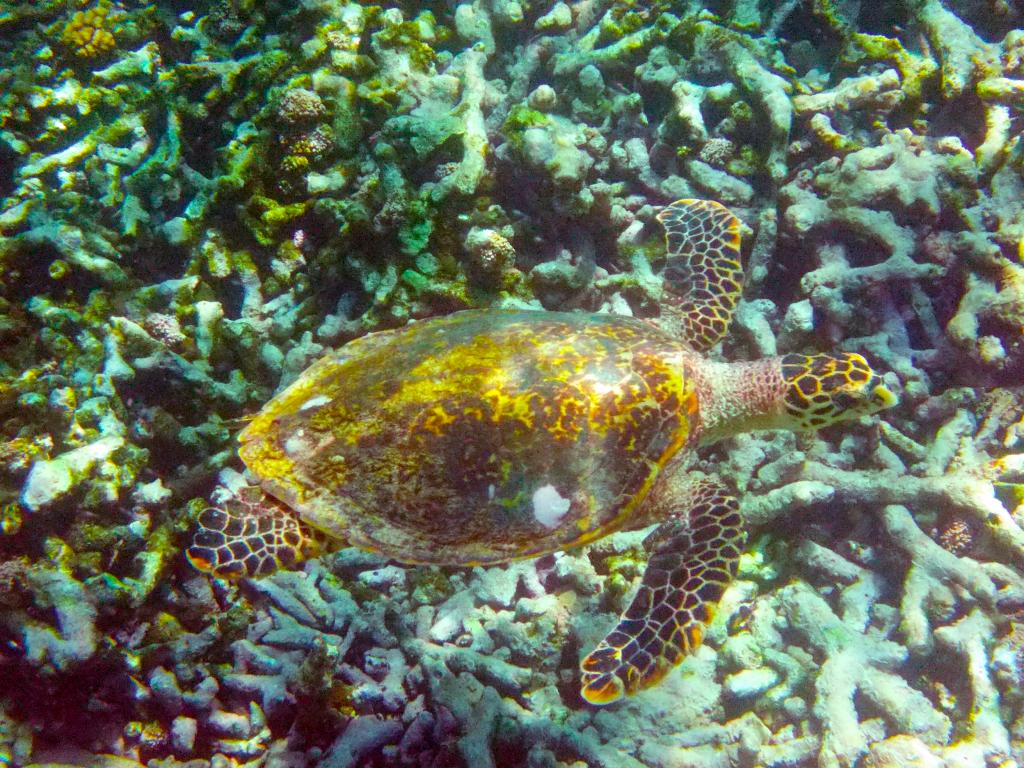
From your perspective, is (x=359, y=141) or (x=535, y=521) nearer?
(x=535, y=521)

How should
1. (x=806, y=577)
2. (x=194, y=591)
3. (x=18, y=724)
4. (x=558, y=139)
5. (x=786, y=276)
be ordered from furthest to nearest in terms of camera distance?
(x=786, y=276)
(x=558, y=139)
(x=806, y=577)
(x=194, y=591)
(x=18, y=724)

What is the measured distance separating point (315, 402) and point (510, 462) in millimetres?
957

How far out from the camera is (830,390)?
269 cm

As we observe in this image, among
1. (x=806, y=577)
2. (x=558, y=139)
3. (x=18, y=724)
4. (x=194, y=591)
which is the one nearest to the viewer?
(x=18, y=724)

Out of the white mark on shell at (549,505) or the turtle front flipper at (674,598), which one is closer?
the turtle front flipper at (674,598)

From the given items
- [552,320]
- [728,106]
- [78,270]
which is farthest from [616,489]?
[78,270]

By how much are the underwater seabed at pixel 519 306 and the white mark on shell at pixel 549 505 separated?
0.56 meters

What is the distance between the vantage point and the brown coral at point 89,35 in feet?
16.9

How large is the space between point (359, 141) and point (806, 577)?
3797mm

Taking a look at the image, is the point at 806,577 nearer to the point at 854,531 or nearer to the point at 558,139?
the point at 854,531

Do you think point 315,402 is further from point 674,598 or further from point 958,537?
point 958,537

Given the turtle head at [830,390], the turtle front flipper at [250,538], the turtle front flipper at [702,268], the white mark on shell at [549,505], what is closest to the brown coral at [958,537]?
the turtle head at [830,390]

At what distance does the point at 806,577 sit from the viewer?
3066 millimetres

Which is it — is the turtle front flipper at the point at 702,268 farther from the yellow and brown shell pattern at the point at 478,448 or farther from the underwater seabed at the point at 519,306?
the yellow and brown shell pattern at the point at 478,448
